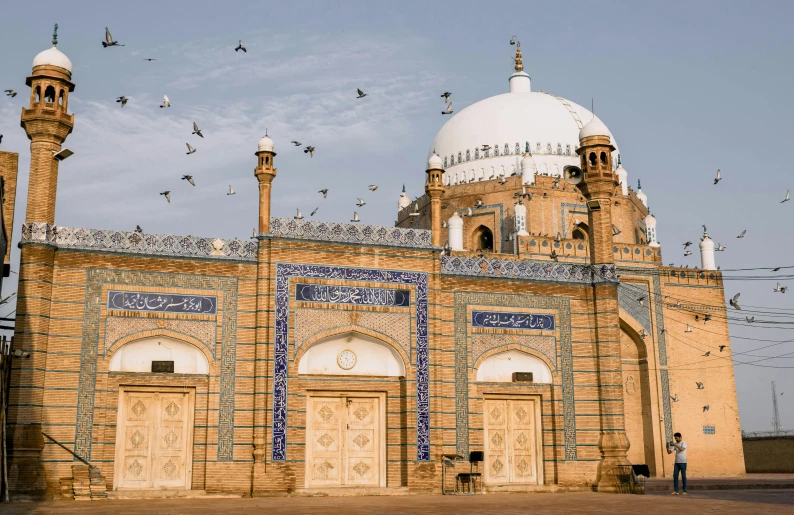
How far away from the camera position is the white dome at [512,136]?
1304 inches

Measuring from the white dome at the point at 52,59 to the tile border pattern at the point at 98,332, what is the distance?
13.6 ft

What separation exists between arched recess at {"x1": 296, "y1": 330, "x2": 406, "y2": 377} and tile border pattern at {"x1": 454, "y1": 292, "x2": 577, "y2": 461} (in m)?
1.32

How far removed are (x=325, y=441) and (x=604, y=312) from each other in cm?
694

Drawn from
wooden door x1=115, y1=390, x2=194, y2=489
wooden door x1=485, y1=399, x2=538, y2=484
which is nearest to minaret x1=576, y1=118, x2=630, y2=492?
wooden door x1=485, y1=399, x2=538, y2=484

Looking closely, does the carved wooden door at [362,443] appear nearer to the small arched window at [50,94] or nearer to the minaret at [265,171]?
the minaret at [265,171]

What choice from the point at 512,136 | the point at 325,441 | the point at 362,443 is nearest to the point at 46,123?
the point at 325,441

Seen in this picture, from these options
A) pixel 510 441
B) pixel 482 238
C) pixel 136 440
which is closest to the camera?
pixel 136 440

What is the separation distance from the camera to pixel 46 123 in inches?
643

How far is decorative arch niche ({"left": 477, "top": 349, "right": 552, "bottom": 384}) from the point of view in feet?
61.4

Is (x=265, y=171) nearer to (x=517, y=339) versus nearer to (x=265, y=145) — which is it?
(x=265, y=145)

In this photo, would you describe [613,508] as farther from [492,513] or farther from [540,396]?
[540,396]

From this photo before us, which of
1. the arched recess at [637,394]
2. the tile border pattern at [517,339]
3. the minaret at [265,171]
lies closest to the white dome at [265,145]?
the minaret at [265,171]

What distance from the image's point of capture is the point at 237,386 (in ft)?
54.8

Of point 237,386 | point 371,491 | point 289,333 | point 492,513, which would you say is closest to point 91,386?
point 237,386
